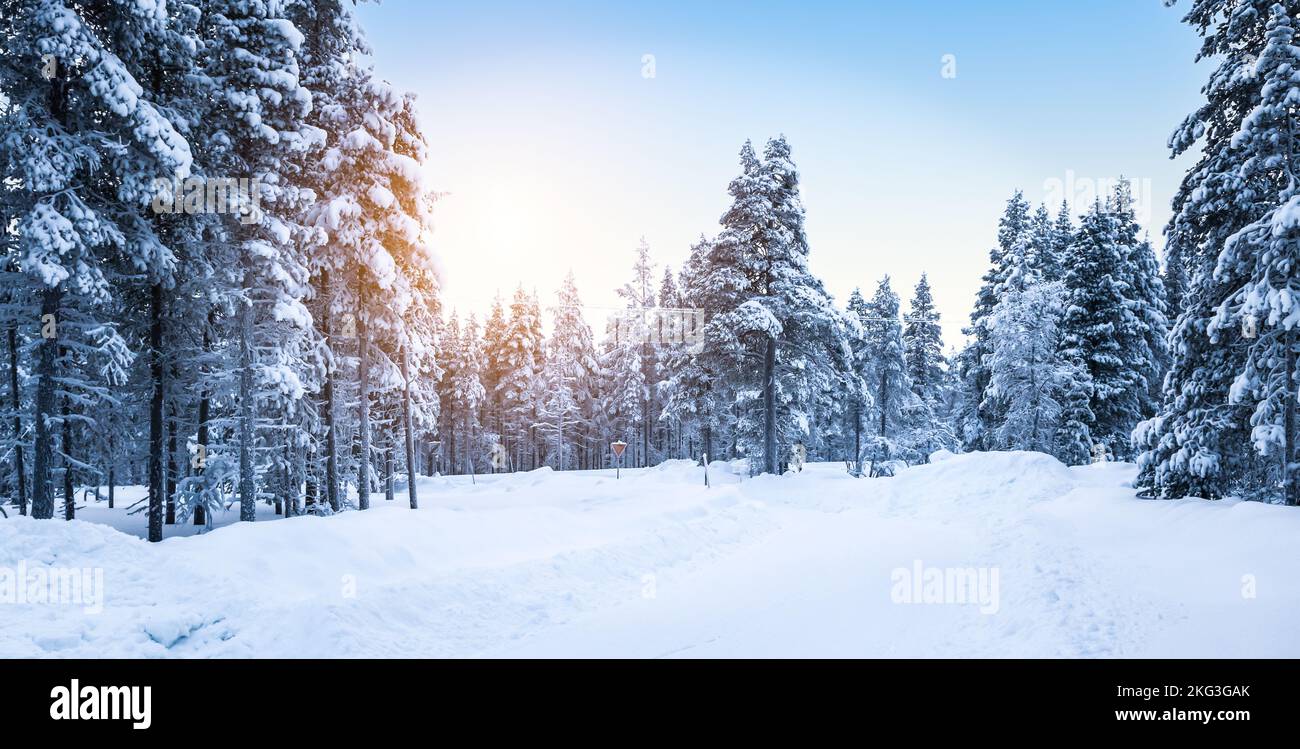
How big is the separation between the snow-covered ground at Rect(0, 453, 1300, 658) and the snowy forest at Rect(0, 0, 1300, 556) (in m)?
3.99

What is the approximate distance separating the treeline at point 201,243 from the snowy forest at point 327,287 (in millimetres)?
70

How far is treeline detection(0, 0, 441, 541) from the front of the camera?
38.7 feet

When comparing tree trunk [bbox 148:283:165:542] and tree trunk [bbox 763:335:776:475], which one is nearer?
tree trunk [bbox 148:283:165:542]

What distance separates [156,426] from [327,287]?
608cm

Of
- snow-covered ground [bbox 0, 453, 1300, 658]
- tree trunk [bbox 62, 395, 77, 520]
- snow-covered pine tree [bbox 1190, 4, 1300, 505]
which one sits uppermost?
snow-covered pine tree [bbox 1190, 4, 1300, 505]

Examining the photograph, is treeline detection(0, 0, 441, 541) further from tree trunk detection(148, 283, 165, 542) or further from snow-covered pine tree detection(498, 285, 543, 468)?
snow-covered pine tree detection(498, 285, 543, 468)

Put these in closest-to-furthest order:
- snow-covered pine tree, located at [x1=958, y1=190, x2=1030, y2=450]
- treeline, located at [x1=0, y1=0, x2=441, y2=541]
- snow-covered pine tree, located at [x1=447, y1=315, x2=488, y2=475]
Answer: treeline, located at [x1=0, y1=0, x2=441, y2=541], snow-covered pine tree, located at [x1=958, y1=190, x2=1030, y2=450], snow-covered pine tree, located at [x1=447, y1=315, x2=488, y2=475]

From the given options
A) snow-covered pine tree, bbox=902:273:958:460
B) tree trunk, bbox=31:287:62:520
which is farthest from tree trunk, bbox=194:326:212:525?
snow-covered pine tree, bbox=902:273:958:460

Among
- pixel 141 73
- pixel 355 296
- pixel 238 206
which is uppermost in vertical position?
pixel 141 73

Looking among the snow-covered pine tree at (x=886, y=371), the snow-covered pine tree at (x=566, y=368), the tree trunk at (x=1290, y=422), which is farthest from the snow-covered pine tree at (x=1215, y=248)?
the snow-covered pine tree at (x=566, y=368)

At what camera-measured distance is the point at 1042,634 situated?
23.2 ft

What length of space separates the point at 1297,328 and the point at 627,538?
520 inches
